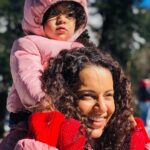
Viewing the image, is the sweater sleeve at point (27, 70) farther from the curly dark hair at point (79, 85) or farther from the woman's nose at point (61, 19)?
the woman's nose at point (61, 19)

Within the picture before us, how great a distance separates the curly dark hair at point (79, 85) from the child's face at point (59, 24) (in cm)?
47

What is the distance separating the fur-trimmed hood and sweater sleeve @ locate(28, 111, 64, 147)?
0.90 metres

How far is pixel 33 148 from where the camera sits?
3104 mm

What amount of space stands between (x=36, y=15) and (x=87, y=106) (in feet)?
2.91

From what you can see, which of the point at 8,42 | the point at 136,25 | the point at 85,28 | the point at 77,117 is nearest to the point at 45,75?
the point at 77,117

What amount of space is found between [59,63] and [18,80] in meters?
0.43

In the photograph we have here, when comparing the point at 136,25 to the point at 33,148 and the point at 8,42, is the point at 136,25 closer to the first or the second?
the point at 8,42

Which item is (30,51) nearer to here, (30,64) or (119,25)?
(30,64)

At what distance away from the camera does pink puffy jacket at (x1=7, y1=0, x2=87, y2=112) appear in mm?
3715

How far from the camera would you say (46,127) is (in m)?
3.13

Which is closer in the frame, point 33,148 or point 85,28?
point 33,148

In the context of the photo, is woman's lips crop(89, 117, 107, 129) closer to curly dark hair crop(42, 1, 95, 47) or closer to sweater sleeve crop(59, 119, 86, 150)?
sweater sleeve crop(59, 119, 86, 150)

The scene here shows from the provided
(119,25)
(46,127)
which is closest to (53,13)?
(46,127)

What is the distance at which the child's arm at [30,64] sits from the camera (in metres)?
3.59
